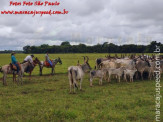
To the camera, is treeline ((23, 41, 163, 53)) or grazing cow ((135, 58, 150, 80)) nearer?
grazing cow ((135, 58, 150, 80))

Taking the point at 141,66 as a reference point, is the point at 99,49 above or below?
above

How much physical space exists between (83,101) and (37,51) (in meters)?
119

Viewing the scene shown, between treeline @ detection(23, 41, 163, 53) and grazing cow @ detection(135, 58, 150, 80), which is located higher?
treeline @ detection(23, 41, 163, 53)

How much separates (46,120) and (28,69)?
1057 cm

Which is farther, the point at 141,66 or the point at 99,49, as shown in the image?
the point at 99,49

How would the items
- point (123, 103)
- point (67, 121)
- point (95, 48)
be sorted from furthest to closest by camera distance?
point (95, 48), point (123, 103), point (67, 121)

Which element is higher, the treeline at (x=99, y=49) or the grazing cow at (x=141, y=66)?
the treeline at (x=99, y=49)

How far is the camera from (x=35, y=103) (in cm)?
907

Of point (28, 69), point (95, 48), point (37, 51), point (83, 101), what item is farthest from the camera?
point (37, 51)

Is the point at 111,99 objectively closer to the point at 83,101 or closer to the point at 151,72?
the point at 83,101

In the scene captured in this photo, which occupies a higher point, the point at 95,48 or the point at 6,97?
the point at 95,48

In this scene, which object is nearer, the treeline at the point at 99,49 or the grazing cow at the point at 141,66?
the grazing cow at the point at 141,66

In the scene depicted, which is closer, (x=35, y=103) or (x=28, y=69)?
(x=35, y=103)

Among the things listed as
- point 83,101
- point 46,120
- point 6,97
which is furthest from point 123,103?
point 6,97
